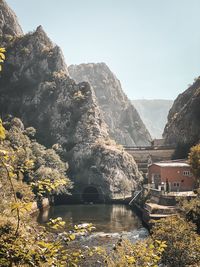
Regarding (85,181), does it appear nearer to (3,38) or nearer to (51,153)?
(51,153)

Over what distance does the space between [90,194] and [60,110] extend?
40.4 meters

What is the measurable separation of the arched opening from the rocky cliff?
8.80 ft

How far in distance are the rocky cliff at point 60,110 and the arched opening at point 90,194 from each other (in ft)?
8.80

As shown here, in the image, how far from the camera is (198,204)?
131 ft

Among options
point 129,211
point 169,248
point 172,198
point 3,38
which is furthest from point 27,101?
point 169,248

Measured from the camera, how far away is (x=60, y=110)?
431 feet

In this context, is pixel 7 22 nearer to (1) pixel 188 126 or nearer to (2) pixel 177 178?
(1) pixel 188 126

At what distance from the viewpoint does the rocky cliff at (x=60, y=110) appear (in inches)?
4281

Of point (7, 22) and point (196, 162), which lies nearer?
point (196, 162)

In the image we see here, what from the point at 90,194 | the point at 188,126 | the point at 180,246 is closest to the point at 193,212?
the point at 180,246

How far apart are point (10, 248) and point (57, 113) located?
126m

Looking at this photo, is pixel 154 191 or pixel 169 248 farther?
pixel 154 191

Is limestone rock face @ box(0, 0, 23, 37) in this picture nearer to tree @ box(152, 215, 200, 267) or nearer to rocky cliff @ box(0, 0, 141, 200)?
rocky cliff @ box(0, 0, 141, 200)

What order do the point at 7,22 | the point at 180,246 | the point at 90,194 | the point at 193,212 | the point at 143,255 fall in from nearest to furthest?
the point at 143,255
the point at 180,246
the point at 193,212
the point at 90,194
the point at 7,22
